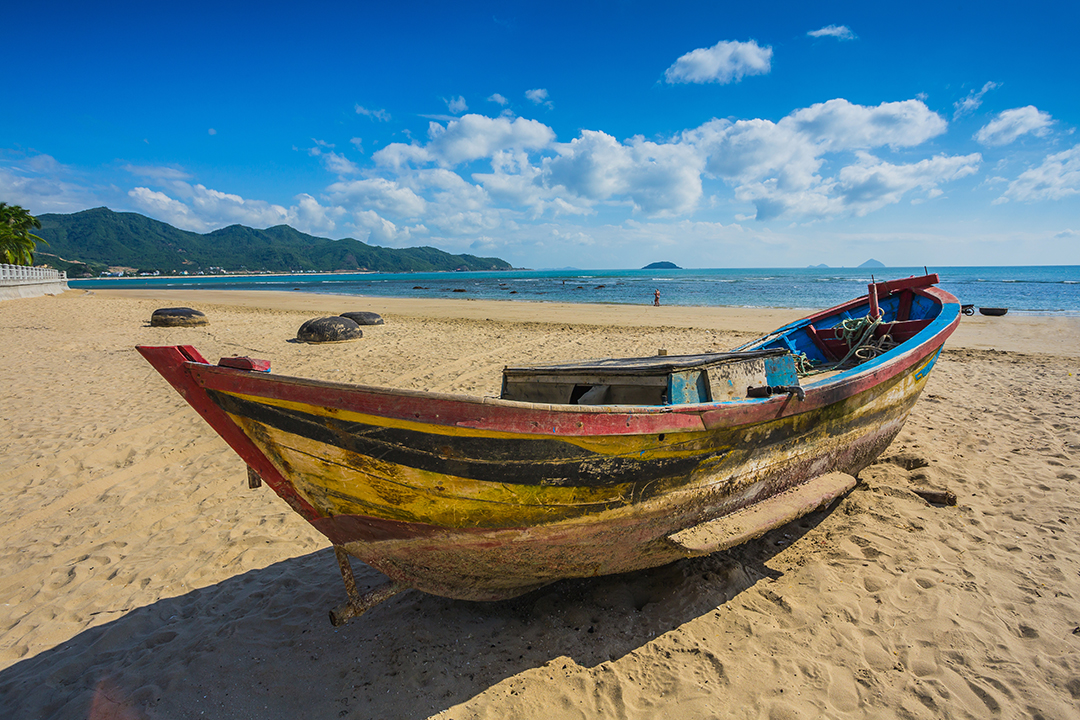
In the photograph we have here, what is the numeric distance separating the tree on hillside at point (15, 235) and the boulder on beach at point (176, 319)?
3848 cm

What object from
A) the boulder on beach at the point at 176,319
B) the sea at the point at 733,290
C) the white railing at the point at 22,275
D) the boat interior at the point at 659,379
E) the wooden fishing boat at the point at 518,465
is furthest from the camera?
the sea at the point at 733,290

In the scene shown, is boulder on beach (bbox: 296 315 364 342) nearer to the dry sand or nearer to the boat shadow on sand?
the dry sand

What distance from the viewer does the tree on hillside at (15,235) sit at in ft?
129

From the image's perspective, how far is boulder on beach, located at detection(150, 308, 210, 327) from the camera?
1541 centimetres

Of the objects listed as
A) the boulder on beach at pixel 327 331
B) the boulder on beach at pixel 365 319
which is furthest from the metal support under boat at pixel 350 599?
the boulder on beach at pixel 365 319

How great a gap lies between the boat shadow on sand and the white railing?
34471mm

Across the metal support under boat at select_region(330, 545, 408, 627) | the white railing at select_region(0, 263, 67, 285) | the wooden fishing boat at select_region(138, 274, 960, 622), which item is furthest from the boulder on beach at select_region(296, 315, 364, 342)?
the white railing at select_region(0, 263, 67, 285)

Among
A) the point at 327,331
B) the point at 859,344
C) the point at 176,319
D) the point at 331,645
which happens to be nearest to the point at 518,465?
the point at 331,645

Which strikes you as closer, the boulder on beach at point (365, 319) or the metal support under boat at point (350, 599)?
the metal support under boat at point (350, 599)

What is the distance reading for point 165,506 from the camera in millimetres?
4469

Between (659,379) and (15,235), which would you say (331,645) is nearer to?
(659,379)

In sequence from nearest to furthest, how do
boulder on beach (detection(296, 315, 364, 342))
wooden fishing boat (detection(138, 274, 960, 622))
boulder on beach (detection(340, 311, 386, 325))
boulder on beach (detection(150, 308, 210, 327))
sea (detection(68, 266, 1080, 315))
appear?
wooden fishing boat (detection(138, 274, 960, 622)) < boulder on beach (detection(296, 315, 364, 342)) < boulder on beach (detection(150, 308, 210, 327)) < boulder on beach (detection(340, 311, 386, 325)) < sea (detection(68, 266, 1080, 315))

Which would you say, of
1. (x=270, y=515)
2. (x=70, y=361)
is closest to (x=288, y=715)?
(x=270, y=515)

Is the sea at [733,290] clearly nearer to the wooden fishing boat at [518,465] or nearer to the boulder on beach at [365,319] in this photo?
the wooden fishing boat at [518,465]
